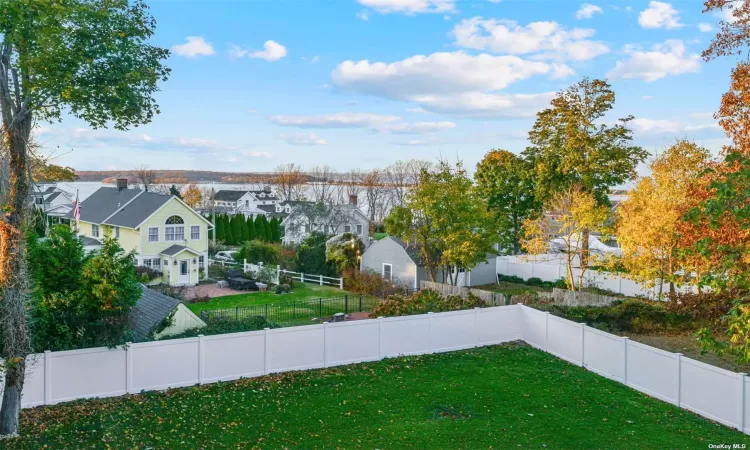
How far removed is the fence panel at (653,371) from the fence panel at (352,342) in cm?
659

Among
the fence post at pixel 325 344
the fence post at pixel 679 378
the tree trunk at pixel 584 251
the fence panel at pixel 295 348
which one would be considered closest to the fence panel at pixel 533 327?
the fence post at pixel 679 378

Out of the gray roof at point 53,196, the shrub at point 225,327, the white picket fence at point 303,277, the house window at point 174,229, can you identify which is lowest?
the white picket fence at point 303,277

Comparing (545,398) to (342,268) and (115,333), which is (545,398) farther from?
(342,268)

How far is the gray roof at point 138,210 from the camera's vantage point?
3550cm

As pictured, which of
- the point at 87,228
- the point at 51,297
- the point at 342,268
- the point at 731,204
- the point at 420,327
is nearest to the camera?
the point at 731,204

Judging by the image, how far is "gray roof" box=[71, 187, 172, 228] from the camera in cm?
3591

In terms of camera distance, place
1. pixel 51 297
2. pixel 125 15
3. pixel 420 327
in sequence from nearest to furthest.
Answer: pixel 125 15 → pixel 51 297 → pixel 420 327

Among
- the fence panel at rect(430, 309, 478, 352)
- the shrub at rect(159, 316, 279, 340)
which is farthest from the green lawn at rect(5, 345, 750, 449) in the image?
the fence panel at rect(430, 309, 478, 352)

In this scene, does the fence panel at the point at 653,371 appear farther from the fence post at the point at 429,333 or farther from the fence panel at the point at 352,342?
the fence panel at the point at 352,342

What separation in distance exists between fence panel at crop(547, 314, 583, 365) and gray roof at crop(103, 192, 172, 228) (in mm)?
25564

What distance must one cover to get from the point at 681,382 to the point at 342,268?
2396cm

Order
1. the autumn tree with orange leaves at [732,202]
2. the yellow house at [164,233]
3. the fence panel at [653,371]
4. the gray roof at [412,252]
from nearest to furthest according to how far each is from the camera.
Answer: the autumn tree with orange leaves at [732,202] < the fence panel at [653,371] < the gray roof at [412,252] < the yellow house at [164,233]

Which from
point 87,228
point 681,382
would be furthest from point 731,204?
point 87,228

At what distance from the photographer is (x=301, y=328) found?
51.1 ft
